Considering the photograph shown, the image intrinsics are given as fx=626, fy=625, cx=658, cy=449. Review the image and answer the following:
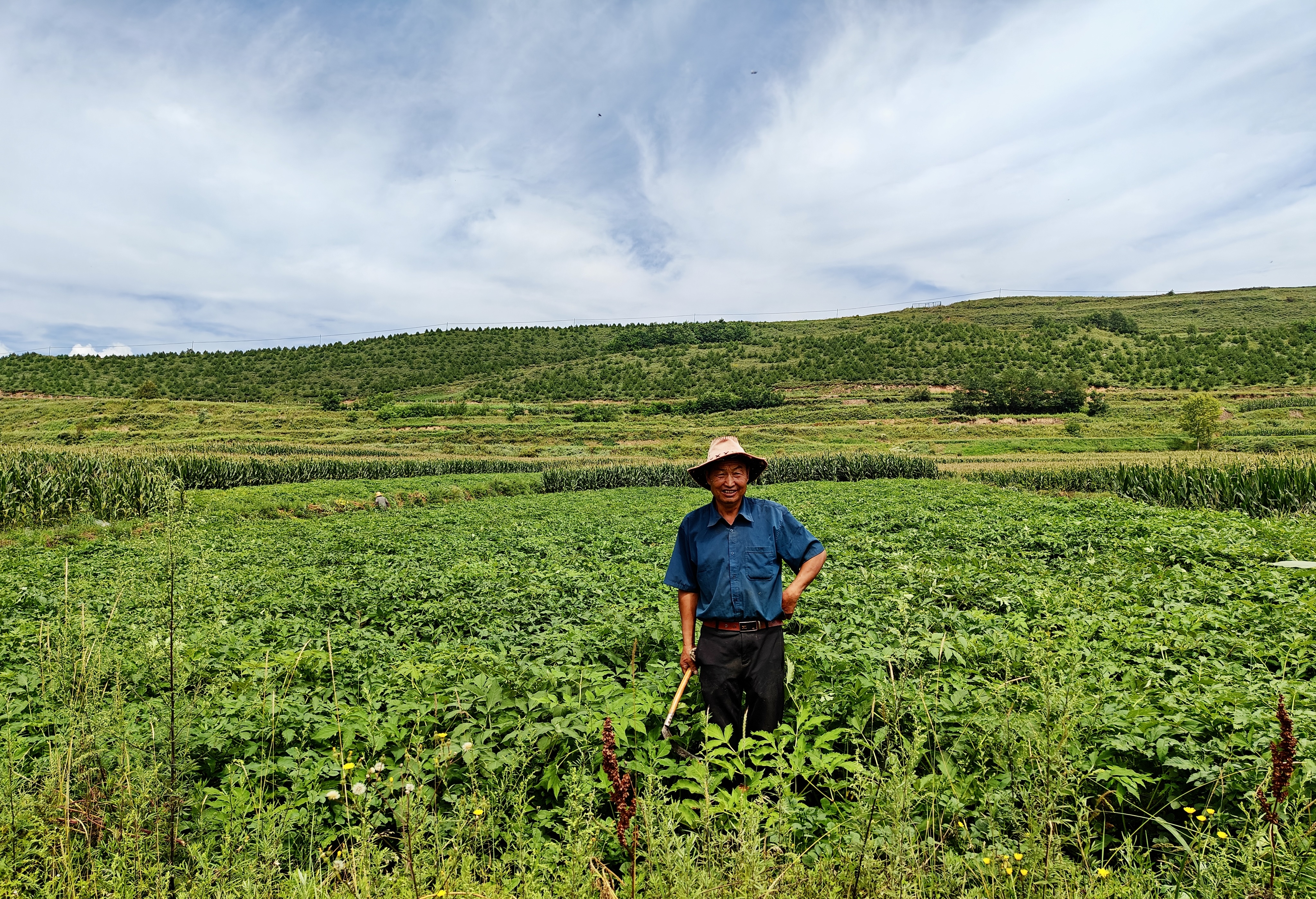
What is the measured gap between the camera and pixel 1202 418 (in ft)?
134

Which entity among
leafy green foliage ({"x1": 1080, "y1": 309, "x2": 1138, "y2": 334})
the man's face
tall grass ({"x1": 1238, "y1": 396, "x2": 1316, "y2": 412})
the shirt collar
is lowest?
the shirt collar

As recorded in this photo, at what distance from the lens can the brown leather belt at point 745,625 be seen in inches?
163

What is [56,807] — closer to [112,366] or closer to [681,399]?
[681,399]

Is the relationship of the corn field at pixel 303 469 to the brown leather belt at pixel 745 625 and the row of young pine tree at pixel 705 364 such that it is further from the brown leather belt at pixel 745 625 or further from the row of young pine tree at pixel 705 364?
the row of young pine tree at pixel 705 364

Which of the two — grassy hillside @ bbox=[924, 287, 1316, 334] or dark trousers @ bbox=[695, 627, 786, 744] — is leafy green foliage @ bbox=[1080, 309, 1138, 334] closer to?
grassy hillside @ bbox=[924, 287, 1316, 334]

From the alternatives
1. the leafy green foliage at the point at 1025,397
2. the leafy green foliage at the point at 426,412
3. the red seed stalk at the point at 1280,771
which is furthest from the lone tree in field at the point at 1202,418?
the leafy green foliage at the point at 426,412

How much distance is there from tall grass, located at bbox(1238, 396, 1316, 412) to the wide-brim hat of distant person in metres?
69.1

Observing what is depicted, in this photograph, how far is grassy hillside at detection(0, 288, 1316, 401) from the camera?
7725cm

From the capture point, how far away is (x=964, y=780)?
3.37 meters

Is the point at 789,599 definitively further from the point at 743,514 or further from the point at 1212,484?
the point at 1212,484

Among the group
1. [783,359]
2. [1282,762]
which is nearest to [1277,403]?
[783,359]

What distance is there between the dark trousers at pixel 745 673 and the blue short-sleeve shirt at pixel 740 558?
13cm

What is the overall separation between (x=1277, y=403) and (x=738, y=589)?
2907 inches

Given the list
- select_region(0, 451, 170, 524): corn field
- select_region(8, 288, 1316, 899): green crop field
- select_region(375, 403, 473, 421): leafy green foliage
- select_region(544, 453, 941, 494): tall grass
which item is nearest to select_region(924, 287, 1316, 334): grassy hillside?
select_region(544, 453, 941, 494): tall grass
